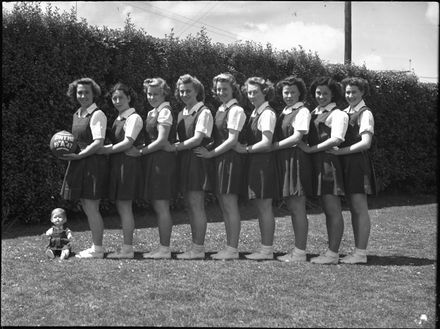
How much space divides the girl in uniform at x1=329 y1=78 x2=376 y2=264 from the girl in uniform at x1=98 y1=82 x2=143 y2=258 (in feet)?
6.72

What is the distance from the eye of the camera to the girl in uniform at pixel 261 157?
6234mm

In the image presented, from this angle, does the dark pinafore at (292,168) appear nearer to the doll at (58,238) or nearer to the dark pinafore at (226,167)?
the dark pinafore at (226,167)

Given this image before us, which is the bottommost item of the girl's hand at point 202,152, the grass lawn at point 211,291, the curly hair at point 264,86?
the grass lawn at point 211,291

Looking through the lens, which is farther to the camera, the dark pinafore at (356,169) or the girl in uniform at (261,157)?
the dark pinafore at (356,169)

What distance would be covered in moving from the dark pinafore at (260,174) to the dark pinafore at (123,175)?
1156mm

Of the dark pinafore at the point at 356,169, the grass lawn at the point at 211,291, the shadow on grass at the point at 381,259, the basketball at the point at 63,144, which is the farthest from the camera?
the shadow on grass at the point at 381,259

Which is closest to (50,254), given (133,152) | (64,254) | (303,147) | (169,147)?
(64,254)

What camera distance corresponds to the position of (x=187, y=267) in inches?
233

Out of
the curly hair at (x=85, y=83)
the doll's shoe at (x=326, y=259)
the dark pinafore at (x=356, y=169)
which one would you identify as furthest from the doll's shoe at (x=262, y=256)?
the curly hair at (x=85, y=83)

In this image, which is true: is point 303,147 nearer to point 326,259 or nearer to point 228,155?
point 228,155

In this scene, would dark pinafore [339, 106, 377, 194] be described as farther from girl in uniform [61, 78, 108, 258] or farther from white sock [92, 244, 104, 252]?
white sock [92, 244, 104, 252]

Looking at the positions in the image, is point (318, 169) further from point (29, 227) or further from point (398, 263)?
point (29, 227)

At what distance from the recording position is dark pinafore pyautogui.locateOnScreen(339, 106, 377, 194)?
20.8 feet

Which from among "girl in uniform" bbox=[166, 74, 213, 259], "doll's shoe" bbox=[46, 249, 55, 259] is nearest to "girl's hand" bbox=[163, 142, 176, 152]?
"girl in uniform" bbox=[166, 74, 213, 259]
